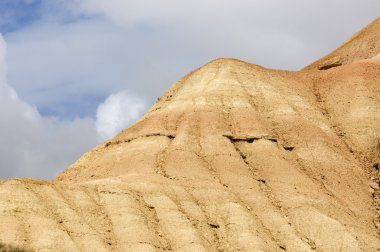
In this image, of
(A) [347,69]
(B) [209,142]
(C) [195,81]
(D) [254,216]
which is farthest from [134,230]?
(A) [347,69]

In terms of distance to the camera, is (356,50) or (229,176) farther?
(356,50)

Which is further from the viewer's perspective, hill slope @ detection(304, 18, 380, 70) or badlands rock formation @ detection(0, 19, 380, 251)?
hill slope @ detection(304, 18, 380, 70)

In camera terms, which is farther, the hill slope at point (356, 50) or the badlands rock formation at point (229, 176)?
the hill slope at point (356, 50)

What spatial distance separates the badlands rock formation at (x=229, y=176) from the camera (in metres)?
56.9

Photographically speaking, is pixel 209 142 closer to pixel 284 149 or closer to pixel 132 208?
pixel 284 149

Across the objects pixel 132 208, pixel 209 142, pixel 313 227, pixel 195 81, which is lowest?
pixel 313 227

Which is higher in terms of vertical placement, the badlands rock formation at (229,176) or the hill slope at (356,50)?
the hill slope at (356,50)

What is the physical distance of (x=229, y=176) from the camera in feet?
225

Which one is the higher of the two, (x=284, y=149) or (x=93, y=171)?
(x=93, y=171)

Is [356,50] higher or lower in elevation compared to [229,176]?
higher

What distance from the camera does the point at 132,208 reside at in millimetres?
59531

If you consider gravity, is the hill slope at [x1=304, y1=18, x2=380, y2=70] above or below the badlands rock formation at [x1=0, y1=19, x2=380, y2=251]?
above

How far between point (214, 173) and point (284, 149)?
8.29m

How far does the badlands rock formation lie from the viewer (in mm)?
56875
